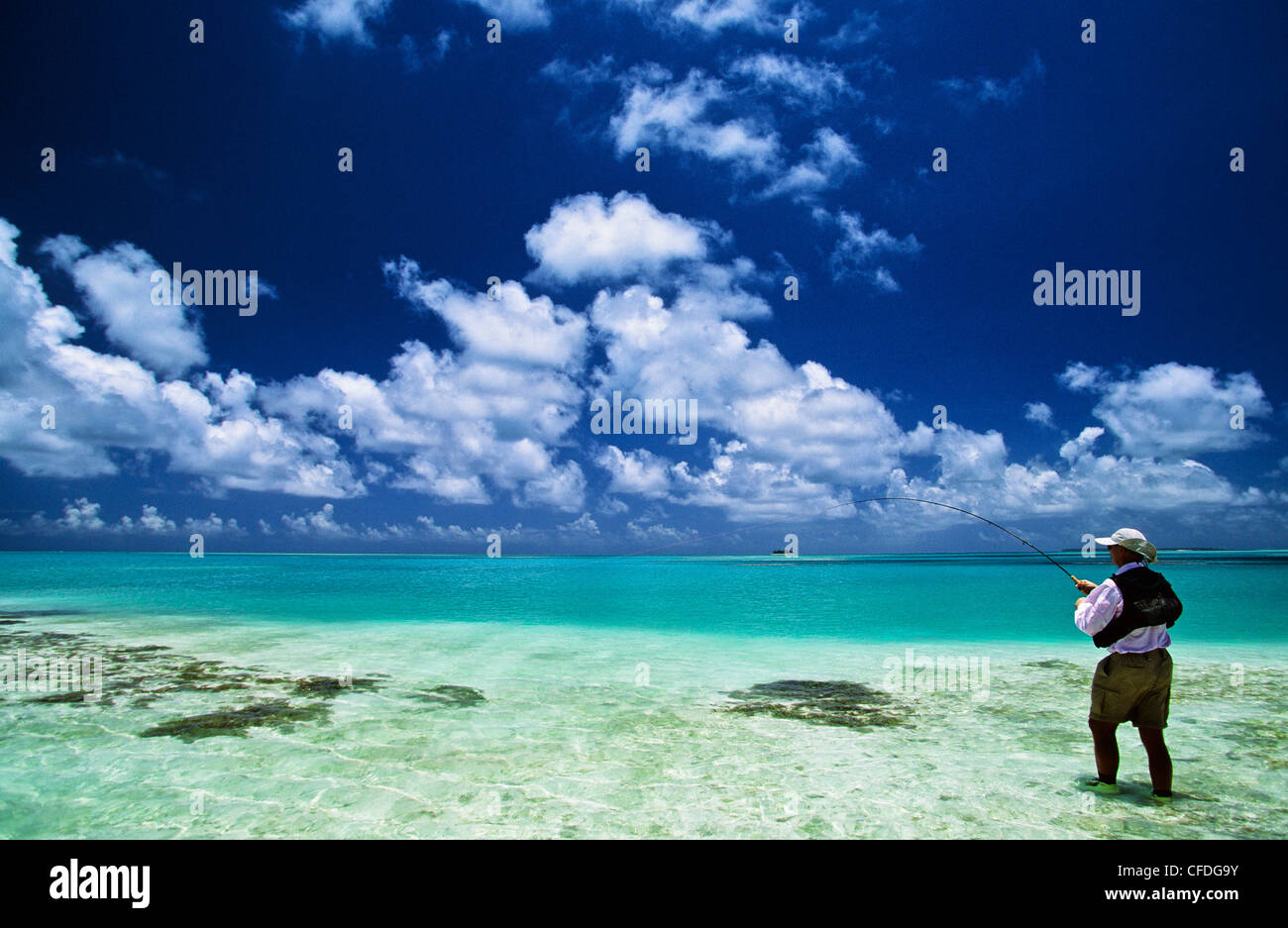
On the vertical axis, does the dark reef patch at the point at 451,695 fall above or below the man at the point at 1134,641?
below

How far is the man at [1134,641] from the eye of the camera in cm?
525

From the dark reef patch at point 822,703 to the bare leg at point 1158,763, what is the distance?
11.2ft

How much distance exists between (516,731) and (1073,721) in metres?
7.94

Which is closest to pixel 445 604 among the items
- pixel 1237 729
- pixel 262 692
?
pixel 262 692

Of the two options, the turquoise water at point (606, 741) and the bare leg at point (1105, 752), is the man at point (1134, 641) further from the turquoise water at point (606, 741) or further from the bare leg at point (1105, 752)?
the turquoise water at point (606, 741)

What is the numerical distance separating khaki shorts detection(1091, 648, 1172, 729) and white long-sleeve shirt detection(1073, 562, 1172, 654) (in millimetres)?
80

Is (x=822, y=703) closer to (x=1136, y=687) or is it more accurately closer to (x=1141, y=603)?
(x=1136, y=687)

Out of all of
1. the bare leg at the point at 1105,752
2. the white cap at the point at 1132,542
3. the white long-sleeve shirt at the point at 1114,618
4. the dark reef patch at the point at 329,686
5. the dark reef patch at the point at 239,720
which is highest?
the white cap at the point at 1132,542

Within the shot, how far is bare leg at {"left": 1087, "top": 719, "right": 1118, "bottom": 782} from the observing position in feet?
19.3

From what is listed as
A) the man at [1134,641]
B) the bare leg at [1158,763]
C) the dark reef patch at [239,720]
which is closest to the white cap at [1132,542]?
the man at [1134,641]

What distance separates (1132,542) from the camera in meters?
5.54

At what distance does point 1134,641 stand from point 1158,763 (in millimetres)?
1361
